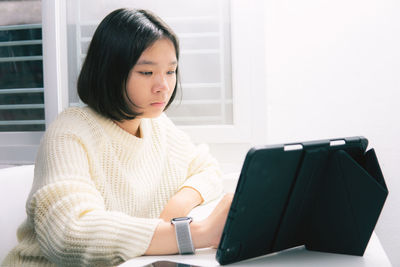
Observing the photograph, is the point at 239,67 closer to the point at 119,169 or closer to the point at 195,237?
the point at 119,169

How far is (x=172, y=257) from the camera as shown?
0.72 m

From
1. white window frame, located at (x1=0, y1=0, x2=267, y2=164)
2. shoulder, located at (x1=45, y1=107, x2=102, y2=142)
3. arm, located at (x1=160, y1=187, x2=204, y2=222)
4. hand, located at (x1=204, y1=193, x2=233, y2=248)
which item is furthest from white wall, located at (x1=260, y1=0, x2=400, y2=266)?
hand, located at (x1=204, y1=193, x2=233, y2=248)

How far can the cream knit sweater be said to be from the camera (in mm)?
752

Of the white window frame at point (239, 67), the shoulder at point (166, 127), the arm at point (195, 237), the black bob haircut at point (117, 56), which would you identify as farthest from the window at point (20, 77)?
the arm at point (195, 237)

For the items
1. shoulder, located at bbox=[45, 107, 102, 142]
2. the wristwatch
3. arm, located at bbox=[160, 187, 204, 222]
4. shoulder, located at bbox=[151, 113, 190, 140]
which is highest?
shoulder, located at bbox=[45, 107, 102, 142]

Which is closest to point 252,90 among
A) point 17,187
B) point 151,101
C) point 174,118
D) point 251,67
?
point 251,67

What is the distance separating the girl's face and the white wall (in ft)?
2.36

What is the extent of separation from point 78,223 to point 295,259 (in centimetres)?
38

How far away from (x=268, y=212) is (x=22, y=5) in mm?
1641

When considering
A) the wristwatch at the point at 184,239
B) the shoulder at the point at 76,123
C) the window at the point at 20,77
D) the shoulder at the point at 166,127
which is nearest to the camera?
the wristwatch at the point at 184,239

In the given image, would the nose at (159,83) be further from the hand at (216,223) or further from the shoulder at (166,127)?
the hand at (216,223)

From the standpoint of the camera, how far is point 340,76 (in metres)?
1.68

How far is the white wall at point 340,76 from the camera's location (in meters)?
1.66

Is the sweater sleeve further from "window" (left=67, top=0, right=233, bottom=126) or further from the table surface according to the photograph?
"window" (left=67, top=0, right=233, bottom=126)
